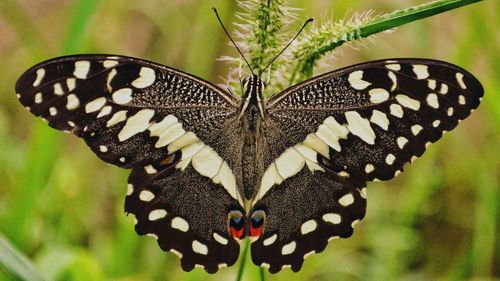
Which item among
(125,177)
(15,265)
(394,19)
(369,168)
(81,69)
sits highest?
(394,19)

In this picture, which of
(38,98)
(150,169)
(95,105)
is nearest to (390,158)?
(150,169)

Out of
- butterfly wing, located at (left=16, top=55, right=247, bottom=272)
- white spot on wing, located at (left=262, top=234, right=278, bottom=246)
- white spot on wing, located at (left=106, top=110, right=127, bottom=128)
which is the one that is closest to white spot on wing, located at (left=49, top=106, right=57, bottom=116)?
butterfly wing, located at (left=16, top=55, right=247, bottom=272)

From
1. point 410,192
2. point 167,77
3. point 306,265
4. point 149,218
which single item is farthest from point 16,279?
point 410,192

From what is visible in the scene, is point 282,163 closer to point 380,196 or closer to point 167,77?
point 167,77

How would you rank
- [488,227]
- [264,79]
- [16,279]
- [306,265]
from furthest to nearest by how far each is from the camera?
[306,265] → [488,227] → [264,79] → [16,279]

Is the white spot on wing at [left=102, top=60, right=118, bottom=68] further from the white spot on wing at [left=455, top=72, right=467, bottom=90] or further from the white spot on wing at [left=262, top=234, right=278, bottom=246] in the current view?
the white spot on wing at [left=455, top=72, right=467, bottom=90]

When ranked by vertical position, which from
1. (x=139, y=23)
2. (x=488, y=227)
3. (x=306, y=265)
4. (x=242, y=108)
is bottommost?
(x=306, y=265)

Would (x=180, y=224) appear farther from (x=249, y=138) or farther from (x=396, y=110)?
(x=396, y=110)
